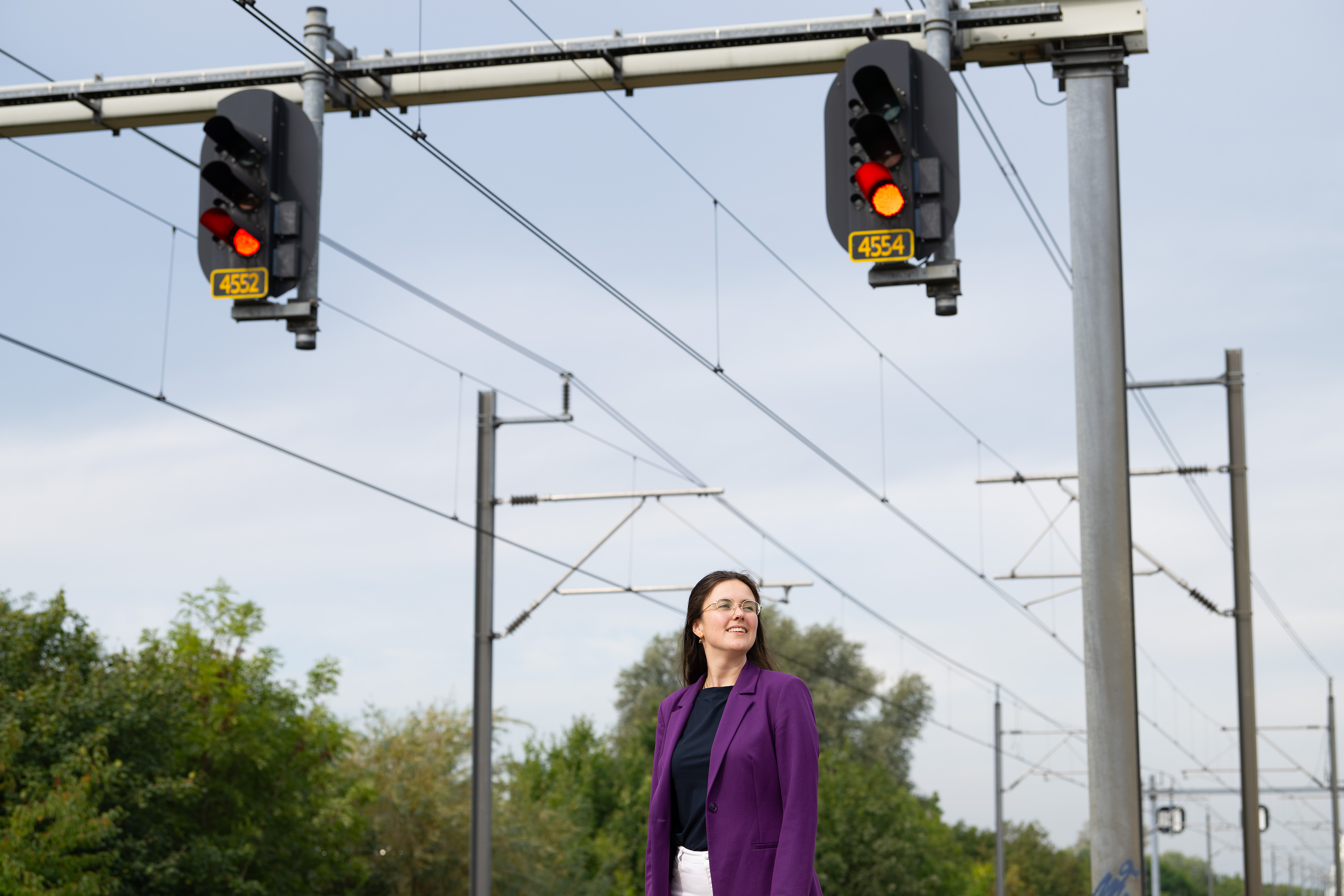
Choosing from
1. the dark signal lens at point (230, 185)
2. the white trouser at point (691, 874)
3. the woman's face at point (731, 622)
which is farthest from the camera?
the dark signal lens at point (230, 185)

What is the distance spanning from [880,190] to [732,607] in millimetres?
2930

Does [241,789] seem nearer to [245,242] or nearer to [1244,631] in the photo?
[1244,631]

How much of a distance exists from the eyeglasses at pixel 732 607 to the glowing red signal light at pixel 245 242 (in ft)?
12.3

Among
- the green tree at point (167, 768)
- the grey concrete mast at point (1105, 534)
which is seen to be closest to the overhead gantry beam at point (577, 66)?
the grey concrete mast at point (1105, 534)

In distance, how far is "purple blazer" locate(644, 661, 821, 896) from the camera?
3859mm

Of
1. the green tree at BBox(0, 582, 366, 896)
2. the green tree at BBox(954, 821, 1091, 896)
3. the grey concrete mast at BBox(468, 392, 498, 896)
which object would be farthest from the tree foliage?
the green tree at BBox(954, 821, 1091, 896)

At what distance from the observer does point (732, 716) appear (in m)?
4.05

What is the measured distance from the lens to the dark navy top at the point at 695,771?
13.2 feet

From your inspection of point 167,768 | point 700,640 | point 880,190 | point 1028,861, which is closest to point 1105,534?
point 880,190

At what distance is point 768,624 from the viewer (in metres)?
72.5

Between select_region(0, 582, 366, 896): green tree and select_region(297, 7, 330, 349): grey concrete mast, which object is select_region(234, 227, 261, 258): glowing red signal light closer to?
select_region(297, 7, 330, 349): grey concrete mast

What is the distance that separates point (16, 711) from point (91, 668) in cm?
272

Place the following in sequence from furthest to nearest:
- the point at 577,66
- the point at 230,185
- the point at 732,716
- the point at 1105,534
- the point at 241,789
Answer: the point at 241,789 < the point at 577,66 < the point at 1105,534 < the point at 230,185 < the point at 732,716

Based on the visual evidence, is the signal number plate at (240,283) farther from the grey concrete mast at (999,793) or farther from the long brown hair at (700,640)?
the grey concrete mast at (999,793)
